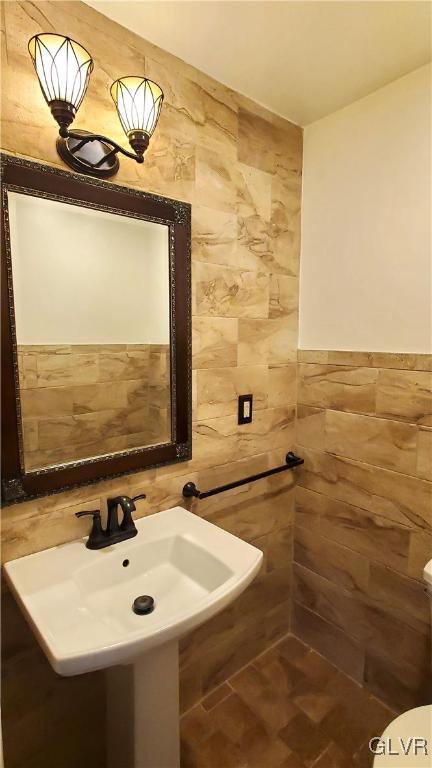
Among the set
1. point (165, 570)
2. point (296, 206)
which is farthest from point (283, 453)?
point (296, 206)

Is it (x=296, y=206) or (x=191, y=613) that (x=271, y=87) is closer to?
(x=296, y=206)

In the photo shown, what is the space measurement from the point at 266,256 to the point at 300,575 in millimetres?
1594

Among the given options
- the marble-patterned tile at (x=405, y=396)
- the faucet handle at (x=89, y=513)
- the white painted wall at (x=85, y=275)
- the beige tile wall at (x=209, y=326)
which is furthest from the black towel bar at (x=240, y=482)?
the white painted wall at (x=85, y=275)

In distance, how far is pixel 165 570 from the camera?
1.24 meters

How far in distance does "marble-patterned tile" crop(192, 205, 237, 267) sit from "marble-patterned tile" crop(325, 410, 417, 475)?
852 millimetres

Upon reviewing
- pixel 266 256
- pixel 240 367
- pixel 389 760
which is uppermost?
pixel 266 256

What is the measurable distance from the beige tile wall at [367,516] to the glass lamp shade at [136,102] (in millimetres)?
1146

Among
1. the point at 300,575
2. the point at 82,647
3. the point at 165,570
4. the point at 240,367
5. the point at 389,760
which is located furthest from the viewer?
the point at 300,575

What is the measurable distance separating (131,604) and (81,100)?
4.72ft

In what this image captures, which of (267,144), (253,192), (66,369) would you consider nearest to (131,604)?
(66,369)

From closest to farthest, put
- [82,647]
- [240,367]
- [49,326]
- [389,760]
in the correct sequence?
[82,647], [389,760], [49,326], [240,367]

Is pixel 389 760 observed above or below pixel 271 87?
below

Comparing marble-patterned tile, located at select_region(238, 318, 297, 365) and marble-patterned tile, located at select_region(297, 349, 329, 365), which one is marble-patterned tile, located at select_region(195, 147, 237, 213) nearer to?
marble-patterned tile, located at select_region(238, 318, 297, 365)

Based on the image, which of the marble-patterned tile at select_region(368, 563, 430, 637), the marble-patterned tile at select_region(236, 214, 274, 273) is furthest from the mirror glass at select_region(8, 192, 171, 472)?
the marble-patterned tile at select_region(368, 563, 430, 637)
